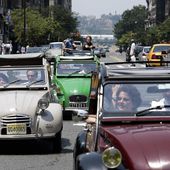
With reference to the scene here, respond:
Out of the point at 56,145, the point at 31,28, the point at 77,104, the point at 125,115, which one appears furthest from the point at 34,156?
the point at 31,28

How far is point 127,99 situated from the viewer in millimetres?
6949

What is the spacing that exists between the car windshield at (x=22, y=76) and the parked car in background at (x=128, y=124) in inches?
190

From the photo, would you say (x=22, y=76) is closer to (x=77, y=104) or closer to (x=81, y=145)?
(x=77, y=104)

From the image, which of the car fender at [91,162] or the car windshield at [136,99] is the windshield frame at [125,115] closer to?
the car windshield at [136,99]

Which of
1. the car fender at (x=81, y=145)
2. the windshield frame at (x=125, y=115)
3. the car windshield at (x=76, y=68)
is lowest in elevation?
the car windshield at (x=76, y=68)

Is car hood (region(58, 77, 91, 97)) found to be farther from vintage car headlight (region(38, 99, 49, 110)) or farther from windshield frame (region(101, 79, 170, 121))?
windshield frame (region(101, 79, 170, 121))

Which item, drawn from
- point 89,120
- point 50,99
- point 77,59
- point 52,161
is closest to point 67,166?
point 52,161

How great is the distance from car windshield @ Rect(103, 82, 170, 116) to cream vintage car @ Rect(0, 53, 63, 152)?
162 inches

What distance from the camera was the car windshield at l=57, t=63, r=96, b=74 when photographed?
18141mm

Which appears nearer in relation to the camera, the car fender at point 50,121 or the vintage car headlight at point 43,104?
the car fender at point 50,121

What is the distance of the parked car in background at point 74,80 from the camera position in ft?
53.8

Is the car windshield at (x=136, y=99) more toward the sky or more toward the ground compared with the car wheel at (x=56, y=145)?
more toward the sky

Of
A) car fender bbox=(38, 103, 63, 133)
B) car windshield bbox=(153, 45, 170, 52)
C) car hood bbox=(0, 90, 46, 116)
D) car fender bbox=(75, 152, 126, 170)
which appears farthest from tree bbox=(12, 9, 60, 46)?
car fender bbox=(75, 152, 126, 170)

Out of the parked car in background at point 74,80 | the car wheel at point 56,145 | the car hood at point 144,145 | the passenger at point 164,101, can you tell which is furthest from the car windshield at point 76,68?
the car hood at point 144,145
